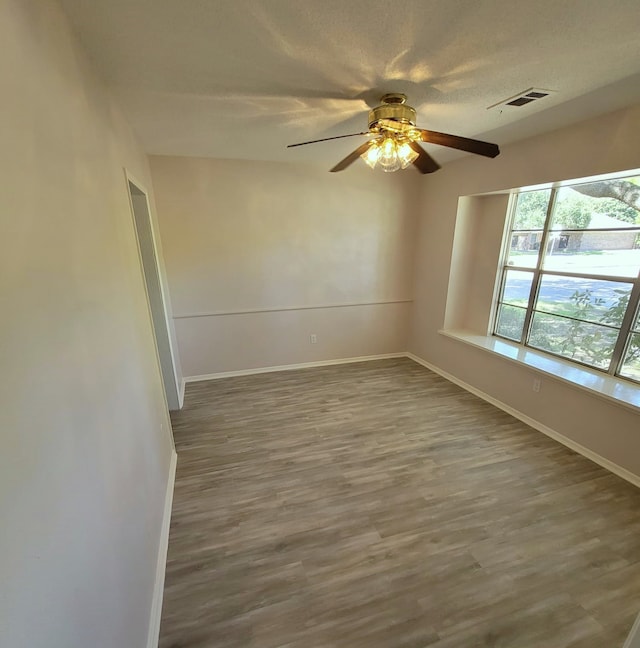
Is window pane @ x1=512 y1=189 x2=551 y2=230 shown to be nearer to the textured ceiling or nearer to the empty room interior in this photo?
the empty room interior

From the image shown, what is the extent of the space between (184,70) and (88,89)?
48 centimetres

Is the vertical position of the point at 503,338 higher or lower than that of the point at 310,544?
higher

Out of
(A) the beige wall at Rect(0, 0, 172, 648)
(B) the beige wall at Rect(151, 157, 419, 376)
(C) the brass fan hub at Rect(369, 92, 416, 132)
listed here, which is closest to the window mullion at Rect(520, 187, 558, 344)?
(B) the beige wall at Rect(151, 157, 419, 376)

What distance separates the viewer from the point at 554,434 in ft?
9.18

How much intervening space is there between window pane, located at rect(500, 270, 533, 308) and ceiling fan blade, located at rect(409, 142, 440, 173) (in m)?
1.81

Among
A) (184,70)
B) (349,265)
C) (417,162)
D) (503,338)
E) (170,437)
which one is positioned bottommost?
(170,437)

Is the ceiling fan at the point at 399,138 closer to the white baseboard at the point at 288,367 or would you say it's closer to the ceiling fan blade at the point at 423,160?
the ceiling fan blade at the point at 423,160

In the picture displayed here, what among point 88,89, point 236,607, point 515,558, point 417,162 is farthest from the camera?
point 417,162

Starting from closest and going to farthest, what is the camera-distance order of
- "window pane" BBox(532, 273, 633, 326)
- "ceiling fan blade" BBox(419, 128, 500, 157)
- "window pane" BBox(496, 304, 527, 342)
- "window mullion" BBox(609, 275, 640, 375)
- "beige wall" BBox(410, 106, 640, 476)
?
"ceiling fan blade" BBox(419, 128, 500, 157)
"beige wall" BBox(410, 106, 640, 476)
"window mullion" BBox(609, 275, 640, 375)
"window pane" BBox(532, 273, 633, 326)
"window pane" BBox(496, 304, 527, 342)

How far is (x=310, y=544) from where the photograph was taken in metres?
1.82

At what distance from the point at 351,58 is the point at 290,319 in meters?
2.90

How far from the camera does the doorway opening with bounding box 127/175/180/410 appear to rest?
2.64 metres

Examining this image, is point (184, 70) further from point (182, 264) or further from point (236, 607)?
point (236, 607)

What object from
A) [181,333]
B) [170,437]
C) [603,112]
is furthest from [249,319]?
[603,112]
